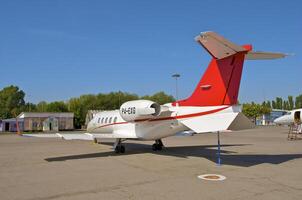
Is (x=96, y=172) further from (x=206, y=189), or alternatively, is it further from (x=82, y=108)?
(x=82, y=108)

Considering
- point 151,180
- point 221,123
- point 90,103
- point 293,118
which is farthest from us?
point 90,103

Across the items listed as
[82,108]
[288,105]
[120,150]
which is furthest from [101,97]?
[288,105]

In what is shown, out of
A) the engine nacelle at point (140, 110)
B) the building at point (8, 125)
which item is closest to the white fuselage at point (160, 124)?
the engine nacelle at point (140, 110)

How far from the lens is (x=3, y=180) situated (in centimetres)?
975

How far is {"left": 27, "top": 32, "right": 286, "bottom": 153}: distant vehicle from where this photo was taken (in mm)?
11000

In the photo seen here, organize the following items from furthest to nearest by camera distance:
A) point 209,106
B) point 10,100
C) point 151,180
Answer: point 10,100
point 209,106
point 151,180

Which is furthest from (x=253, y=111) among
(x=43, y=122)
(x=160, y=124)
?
(x=160, y=124)

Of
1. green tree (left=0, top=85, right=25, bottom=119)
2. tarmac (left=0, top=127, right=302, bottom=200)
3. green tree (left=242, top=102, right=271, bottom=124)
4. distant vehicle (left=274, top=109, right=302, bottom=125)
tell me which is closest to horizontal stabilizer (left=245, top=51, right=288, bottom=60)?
tarmac (left=0, top=127, right=302, bottom=200)

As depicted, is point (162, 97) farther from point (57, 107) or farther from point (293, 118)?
point (293, 118)

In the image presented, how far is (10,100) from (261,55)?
108 m

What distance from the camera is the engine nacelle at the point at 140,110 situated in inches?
565

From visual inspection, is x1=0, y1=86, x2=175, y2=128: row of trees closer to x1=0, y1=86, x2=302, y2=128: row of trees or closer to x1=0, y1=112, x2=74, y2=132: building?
x1=0, y1=86, x2=302, y2=128: row of trees

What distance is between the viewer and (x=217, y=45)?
427 inches

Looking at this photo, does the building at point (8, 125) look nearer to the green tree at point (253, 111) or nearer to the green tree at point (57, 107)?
the green tree at point (57, 107)
